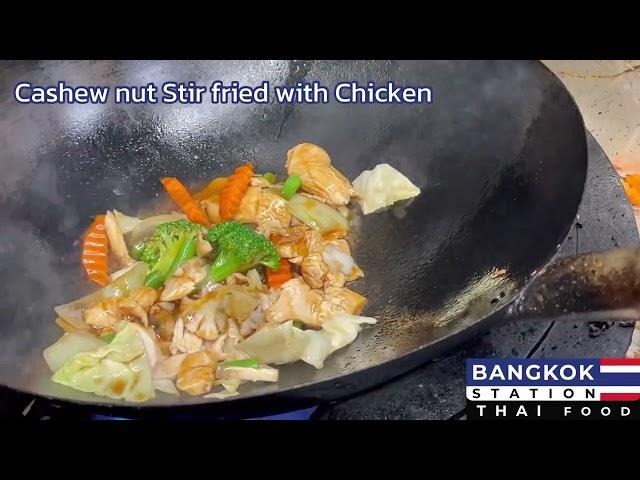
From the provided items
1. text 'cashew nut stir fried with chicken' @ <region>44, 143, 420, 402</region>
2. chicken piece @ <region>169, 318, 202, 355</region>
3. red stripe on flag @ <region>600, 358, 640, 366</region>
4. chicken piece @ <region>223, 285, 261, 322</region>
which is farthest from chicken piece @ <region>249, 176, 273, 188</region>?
red stripe on flag @ <region>600, 358, 640, 366</region>

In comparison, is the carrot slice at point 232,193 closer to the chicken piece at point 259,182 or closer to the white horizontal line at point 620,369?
the chicken piece at point 259,182

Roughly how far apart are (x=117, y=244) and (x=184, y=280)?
24 centimetres

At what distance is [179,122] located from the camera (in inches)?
75.4

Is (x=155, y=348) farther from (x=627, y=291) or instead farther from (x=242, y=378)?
(x=627, y=291)

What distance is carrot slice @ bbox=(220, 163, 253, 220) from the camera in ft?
5.61

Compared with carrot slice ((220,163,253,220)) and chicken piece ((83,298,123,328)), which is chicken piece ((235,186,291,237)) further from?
chicken piece ((83,298,123,328))

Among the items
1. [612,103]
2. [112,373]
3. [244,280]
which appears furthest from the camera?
[612,103]

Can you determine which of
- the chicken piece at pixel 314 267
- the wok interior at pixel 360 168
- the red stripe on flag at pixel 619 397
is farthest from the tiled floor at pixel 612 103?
the chicken piece at pixel 314 267

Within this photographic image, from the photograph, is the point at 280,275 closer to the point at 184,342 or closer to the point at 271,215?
the point at 271,215

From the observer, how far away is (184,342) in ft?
4.82

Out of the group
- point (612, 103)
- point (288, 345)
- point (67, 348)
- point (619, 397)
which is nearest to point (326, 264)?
point (288, 345)

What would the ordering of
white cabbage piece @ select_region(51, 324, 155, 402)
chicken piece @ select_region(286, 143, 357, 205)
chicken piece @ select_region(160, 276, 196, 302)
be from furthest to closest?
chicken piece @ select_region(286, 143, 357, 205), chicken piece @ select_region(160, 276, 196, 302), white cabbage piece @ select_region(51, 324, 155, 402)

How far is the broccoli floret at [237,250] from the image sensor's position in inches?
60.8

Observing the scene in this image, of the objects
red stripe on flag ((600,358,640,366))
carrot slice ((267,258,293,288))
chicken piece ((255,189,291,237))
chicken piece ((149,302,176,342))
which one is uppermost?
chicken piece ((255,189,291,237))
